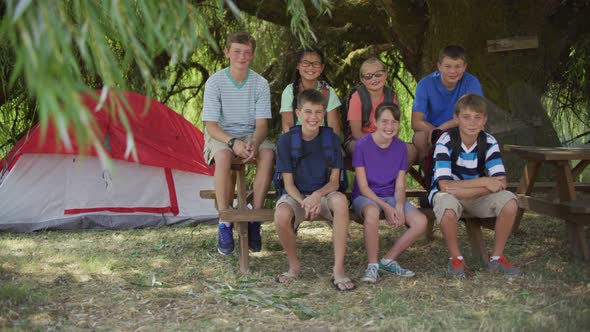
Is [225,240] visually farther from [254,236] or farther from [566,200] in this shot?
[566,200]

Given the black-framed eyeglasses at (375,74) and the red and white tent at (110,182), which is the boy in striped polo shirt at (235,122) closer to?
the black-framed eyeglasses at (375,74)

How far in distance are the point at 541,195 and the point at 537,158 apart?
5.99 ft

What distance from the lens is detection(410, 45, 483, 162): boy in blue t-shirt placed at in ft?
15.9

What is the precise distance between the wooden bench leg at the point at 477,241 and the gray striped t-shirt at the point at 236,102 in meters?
1.51

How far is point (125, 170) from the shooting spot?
22.3 ft

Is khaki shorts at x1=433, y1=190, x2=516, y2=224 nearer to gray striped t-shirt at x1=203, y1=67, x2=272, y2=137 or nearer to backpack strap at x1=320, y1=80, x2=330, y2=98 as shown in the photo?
backpack strap at x1=320, y1=80, x2=330, y2=98

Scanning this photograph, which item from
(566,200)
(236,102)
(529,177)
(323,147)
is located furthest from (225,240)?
(566,200)

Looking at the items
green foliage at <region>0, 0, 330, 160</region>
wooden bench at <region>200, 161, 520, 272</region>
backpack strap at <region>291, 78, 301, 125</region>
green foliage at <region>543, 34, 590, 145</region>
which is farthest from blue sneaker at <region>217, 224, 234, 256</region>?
green foliage at <region>543, 34, 590, 145</region>

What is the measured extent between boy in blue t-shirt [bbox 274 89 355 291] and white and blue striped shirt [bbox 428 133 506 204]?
0.59 metres

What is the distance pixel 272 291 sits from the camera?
4.04m

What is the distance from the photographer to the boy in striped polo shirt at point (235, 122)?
468cm

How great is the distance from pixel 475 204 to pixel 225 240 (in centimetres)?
168

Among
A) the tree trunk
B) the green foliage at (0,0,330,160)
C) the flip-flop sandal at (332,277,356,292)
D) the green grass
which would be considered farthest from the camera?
the tree trunk

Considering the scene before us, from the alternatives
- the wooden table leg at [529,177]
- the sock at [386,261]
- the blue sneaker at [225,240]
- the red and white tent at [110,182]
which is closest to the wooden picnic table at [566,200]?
the wooden table leg at [529,177]
